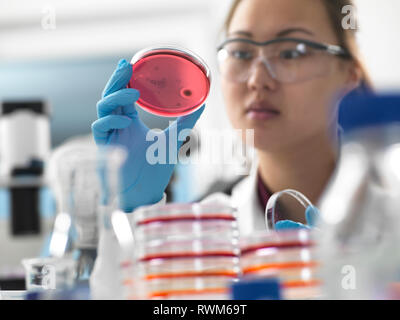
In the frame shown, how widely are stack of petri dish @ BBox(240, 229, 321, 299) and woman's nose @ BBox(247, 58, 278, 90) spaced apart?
816 mm

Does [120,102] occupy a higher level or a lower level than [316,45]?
lower

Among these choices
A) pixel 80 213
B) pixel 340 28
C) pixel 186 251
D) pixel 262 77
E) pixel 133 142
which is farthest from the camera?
pixel 340 28

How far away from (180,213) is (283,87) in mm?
844

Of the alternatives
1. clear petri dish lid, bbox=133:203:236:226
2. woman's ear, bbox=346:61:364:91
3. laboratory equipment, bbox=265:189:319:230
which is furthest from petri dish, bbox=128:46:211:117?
woman's ear, bbox=346:61:364:91

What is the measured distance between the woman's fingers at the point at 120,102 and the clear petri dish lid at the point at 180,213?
374 millimetres

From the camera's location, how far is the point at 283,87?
1.35 meters

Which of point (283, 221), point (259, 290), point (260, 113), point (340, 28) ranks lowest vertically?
point (259, 290)

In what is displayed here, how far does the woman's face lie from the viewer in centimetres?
134

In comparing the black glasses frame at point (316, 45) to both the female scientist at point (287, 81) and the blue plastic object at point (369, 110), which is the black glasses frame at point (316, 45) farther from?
the blue plastic object at point (369, 110)

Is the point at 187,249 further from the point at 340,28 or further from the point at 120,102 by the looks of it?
the point at 340,28

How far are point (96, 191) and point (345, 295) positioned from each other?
358 mm

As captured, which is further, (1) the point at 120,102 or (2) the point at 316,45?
(2) the point at 316,45

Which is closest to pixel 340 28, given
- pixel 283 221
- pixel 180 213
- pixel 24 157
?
pixel 283 221
